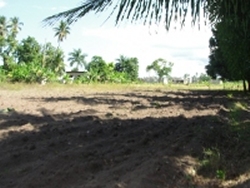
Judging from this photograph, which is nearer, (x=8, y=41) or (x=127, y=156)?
(x=127, y=156)

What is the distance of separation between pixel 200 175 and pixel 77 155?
193 cm

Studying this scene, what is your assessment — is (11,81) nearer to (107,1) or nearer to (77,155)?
(77,155)

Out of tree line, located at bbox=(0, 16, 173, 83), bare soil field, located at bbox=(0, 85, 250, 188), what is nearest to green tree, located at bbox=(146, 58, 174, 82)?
tree line, located at bbox=(0, 16, 173, 83)

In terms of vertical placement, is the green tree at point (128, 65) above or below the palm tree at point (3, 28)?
below

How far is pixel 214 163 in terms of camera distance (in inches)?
197

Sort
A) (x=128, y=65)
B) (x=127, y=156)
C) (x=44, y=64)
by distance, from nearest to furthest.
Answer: (x=127, y=156) → (x=44, y=64) → (x=128, y=65)

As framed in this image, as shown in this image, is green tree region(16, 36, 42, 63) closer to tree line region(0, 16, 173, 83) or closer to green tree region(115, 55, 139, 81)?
tree line region(0, 16, 173, 83)

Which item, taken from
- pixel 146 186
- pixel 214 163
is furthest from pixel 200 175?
pixel 146 186

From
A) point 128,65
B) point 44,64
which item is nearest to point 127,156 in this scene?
point 44,64

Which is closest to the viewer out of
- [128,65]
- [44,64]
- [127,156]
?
[127,156]

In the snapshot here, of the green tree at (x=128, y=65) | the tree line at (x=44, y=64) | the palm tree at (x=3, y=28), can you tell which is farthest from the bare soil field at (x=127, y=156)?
the green tree at (x=128, y=65)

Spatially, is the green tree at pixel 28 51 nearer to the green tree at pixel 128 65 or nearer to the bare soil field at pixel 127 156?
the green tree at pixel 128 65

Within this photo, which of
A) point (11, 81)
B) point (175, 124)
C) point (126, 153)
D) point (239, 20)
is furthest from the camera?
point (11, 81)

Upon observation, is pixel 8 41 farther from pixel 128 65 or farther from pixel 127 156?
pixel 127 156
